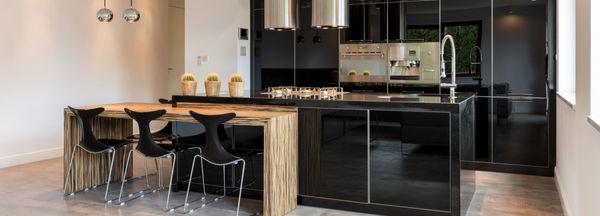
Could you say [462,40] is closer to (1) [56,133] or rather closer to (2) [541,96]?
(2) [541,96]

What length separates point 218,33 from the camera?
283 inches

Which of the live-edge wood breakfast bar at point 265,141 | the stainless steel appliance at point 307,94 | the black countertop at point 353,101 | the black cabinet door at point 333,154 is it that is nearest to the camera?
the black countertop at point 353,101

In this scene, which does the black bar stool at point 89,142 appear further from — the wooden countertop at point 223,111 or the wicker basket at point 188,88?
the wicker basket at point 188,88

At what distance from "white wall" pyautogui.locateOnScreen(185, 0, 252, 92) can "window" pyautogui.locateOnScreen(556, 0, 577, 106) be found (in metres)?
4.07

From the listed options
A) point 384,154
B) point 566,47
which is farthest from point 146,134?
point 566,47

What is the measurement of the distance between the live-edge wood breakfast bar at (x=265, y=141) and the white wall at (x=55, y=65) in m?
1.85

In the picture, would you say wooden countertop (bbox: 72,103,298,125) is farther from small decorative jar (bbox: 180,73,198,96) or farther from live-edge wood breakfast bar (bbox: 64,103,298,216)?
small decorative jar (bbox: 180,73,198,96)

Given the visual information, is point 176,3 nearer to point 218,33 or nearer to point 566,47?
point 218,33

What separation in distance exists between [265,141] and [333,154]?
65cm

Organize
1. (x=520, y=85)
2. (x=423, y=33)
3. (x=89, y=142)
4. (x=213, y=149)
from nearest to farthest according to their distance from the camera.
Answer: (x=213, y=149) < (x=89, y=142) < (x=520, y=85) < (x=423, y=33)

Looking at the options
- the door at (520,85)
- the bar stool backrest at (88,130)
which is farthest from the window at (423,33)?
the bar stool backrest at (88,130)

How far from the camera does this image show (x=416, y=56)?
627 cm

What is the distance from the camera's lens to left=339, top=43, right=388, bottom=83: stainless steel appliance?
6496 millimetres

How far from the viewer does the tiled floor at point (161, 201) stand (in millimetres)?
4078
